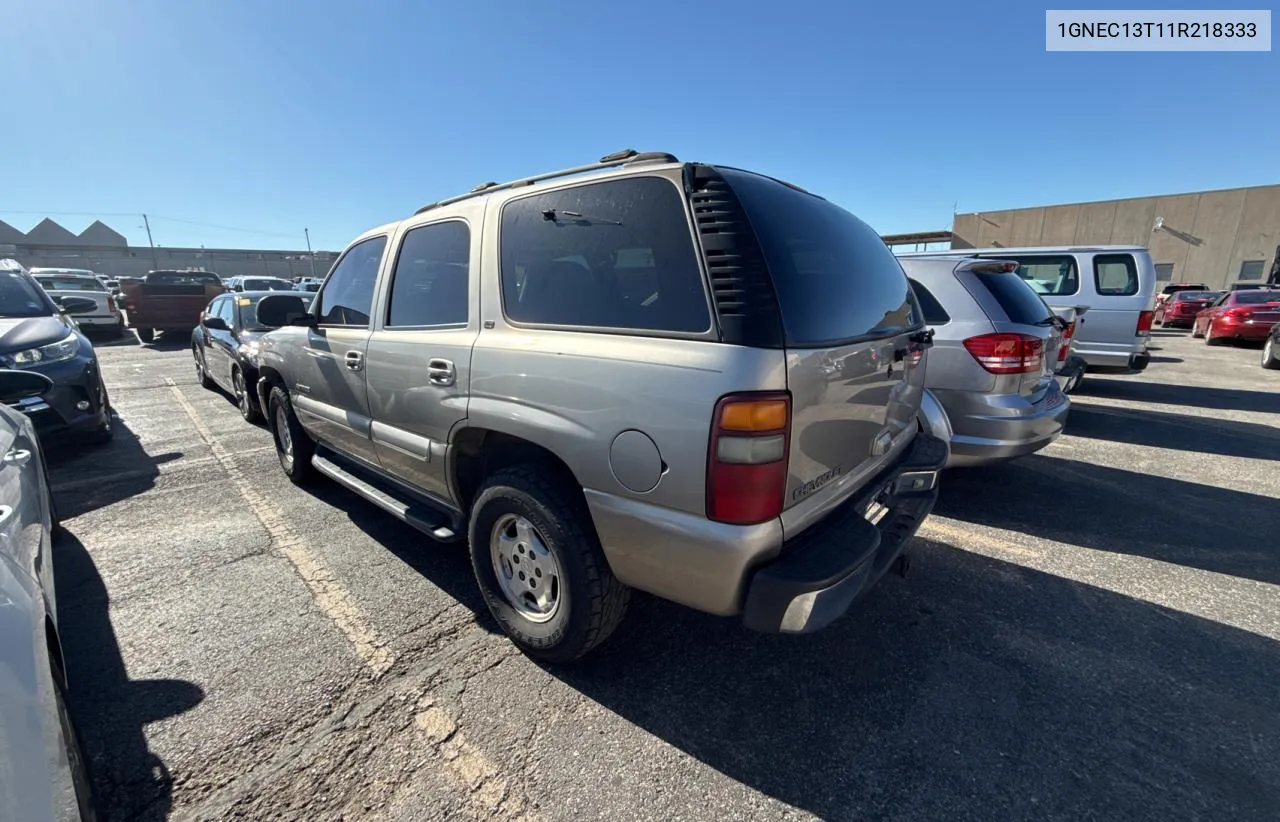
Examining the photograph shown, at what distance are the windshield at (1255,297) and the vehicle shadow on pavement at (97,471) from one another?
2154 cm

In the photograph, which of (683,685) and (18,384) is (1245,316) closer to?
(683,685)

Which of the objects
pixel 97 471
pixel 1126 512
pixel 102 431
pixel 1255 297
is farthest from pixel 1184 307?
pixel 102 431

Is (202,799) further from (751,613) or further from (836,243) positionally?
(836,243)

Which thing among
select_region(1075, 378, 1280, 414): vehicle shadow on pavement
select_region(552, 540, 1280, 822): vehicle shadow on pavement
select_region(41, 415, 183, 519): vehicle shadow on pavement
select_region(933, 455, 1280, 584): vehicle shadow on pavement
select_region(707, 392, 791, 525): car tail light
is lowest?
select_region(1075, 378, 1280, 414): vehicle shadow on pavement

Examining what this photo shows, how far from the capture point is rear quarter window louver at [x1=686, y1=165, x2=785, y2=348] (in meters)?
1.67

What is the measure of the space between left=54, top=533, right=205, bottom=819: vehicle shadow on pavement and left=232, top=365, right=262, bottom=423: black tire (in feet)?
11.6

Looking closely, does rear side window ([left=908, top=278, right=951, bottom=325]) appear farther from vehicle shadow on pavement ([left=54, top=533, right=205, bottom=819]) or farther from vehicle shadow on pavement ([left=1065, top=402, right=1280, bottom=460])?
vehicle shadow on pavement ([left=54, top=533, right=205, bottom=819])

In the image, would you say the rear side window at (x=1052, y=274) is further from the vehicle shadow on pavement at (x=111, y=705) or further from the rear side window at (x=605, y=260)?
the vehicle shadow on pavement at (x=111, y=705)

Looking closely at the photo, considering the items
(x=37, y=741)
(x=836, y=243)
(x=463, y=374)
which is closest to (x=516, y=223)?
(x=463, y=374)

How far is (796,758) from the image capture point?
1.88 meters

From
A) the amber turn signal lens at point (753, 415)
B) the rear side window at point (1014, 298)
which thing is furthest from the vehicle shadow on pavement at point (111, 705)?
the rear side window at point (1014, 298)

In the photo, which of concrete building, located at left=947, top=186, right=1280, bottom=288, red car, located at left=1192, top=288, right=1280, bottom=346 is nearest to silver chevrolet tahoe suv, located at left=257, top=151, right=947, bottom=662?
red car, located at left=1192, top=288, right=1280, bottom=346

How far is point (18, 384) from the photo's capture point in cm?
279

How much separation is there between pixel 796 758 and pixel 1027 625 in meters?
1.54
